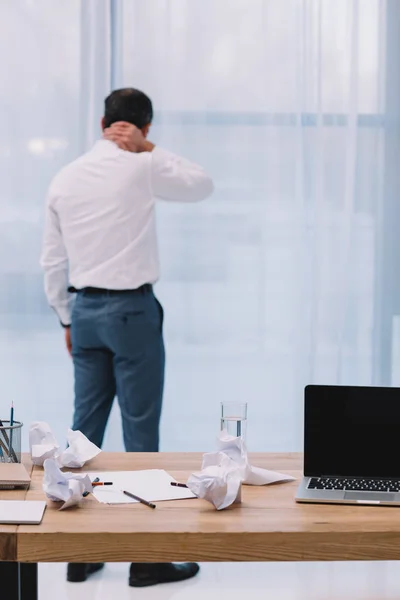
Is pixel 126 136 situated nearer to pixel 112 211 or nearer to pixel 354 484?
pixel 112 211

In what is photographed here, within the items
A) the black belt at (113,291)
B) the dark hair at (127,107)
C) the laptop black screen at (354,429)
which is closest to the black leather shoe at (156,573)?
the black belt at (113,291)

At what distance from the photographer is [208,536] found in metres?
1.45

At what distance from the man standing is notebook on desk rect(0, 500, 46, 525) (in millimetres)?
1489

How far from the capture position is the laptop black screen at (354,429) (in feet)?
5.64

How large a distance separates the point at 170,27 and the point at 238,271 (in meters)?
1.04

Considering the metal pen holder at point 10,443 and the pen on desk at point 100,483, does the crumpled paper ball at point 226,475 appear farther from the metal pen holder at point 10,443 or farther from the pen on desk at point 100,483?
the metal pen holder at point 10,443

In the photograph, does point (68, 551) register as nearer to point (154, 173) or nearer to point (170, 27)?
point (154, 173)

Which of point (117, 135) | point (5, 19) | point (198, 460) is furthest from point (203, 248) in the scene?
point (198, 460)

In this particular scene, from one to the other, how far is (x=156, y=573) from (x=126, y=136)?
4.79 feet

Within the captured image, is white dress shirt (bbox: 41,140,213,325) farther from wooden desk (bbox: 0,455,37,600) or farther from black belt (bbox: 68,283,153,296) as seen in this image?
wooden desk (bbox: 0,455,37,600)

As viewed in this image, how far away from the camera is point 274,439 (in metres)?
3.89

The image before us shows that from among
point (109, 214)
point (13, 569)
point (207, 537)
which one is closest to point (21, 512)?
point (13, 569)

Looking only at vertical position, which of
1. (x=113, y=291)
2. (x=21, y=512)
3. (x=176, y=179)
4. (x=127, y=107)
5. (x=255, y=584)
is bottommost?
(x=255, y=584)

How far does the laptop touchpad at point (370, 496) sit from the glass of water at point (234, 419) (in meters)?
0.28
